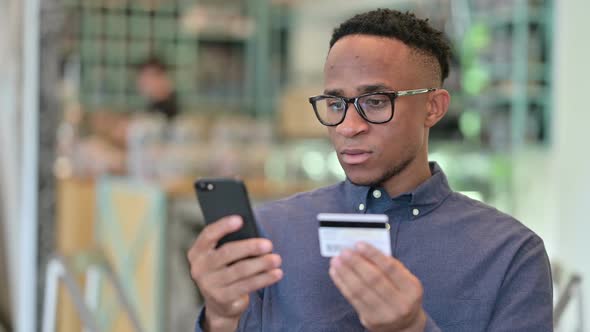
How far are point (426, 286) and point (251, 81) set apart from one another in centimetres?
883

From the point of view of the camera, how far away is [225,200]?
124 cm

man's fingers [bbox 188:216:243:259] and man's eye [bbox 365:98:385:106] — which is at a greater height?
man's eye [bbox 365:98:385:106]

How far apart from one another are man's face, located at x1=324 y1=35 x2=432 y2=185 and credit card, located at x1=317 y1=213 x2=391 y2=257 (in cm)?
22

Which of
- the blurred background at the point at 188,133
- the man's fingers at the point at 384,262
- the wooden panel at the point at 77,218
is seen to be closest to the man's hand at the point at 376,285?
the man's fingers at the point at 384,262

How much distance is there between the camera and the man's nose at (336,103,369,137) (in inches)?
50.1

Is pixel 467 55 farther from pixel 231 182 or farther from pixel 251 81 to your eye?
pixel 231 182

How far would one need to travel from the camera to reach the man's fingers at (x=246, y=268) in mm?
1148

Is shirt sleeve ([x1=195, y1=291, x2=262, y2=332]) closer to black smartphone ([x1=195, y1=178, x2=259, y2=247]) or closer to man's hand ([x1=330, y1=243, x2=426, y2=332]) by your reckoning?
black smartphone ([x1=195, y1=178, x2=259, y2=247])

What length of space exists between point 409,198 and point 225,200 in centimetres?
31

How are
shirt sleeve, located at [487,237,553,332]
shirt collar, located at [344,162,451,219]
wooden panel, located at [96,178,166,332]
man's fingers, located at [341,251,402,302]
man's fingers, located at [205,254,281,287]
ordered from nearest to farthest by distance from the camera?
man's fingers, located at [341,251,402,302], man's fingers, located at [205,254,281,287], shirt sleeve, located at [487,237,553,332], shirt collar, located at [344,162,451,219], wooden panel, located at [96,178,166,332]

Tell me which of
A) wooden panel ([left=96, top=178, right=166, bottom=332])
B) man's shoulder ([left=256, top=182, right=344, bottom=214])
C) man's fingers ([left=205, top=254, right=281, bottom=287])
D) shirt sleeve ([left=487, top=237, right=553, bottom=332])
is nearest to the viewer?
man's fingers ([left=205, top=254, right=281, bottom=287])

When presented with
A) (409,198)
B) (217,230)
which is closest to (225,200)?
(217,230)

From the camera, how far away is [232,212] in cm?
123

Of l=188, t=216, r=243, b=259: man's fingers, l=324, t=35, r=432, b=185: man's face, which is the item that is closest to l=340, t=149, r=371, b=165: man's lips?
l=324, t=35, r=432, b=185: man's face
